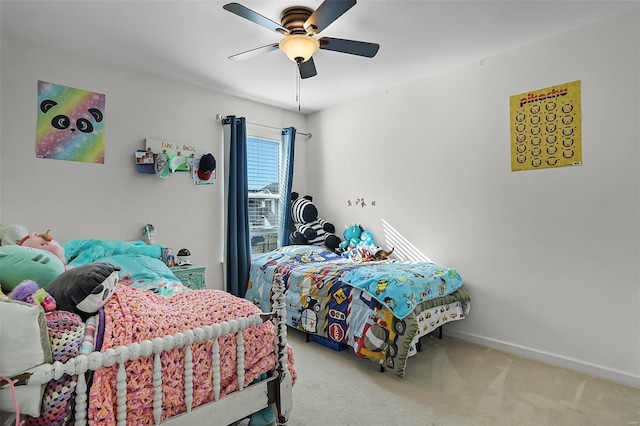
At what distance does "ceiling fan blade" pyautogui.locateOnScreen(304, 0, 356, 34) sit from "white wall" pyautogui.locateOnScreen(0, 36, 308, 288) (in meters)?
1.80

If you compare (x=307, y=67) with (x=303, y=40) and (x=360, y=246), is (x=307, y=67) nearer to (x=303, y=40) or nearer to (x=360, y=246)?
(x=303, y=40)

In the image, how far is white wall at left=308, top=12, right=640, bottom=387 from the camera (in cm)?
233

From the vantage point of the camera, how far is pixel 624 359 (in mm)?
2309

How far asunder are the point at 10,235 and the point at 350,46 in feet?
7.58

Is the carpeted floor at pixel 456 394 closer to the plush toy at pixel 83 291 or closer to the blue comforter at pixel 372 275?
the blue comforter at pixel 372 275

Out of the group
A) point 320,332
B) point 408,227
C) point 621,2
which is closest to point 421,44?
point 621,2

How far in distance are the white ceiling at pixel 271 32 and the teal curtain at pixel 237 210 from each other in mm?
589

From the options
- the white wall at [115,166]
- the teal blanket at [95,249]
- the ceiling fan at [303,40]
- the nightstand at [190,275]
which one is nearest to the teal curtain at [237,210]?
the white wall at [115,166]

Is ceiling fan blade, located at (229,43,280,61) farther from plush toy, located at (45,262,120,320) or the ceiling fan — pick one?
plush toy, located at (45,262,120,320)

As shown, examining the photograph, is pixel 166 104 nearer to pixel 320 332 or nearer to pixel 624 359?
pixel 320 332

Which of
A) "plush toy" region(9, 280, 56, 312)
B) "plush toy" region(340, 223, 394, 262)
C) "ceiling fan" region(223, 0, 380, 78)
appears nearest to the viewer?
"plush toy" region(9, 280, 56, 312)

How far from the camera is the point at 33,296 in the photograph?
1.22 m

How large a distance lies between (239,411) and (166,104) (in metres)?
2.80

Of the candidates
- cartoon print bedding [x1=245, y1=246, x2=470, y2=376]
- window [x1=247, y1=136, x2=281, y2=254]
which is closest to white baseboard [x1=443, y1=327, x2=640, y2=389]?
cartoon print bedding [x1=245, y1=246, x2=470, y2=376]
